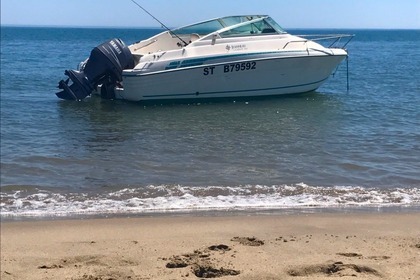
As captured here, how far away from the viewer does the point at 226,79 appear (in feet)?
54.9

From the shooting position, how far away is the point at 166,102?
17.0 m

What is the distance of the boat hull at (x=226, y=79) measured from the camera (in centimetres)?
1641

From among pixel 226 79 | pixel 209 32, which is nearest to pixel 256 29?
pixel 209 32

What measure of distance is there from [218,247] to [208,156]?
495cm

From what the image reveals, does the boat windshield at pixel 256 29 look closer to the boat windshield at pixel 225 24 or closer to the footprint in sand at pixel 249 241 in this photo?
the boat windshield at pixel 225 24

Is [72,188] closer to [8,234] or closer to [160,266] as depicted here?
[8,234]

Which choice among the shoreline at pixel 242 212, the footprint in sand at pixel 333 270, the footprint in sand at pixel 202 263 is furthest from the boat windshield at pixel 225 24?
the footprint in sand at pixel 333 270

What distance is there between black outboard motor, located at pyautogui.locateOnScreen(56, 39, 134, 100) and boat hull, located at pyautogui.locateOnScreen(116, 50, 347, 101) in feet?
1.23

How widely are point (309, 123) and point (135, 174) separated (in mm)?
5984

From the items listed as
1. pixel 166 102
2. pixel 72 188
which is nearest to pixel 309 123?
pixel 166 102

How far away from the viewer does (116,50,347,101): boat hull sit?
53.8 feet

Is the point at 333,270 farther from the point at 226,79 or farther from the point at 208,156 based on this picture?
the point at 226,79

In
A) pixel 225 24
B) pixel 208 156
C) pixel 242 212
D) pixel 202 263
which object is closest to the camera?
pixel 202 263

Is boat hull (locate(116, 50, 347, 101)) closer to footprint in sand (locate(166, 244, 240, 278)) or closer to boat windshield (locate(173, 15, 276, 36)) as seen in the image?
boat windshield (locate(173, 15, 276, 36))
